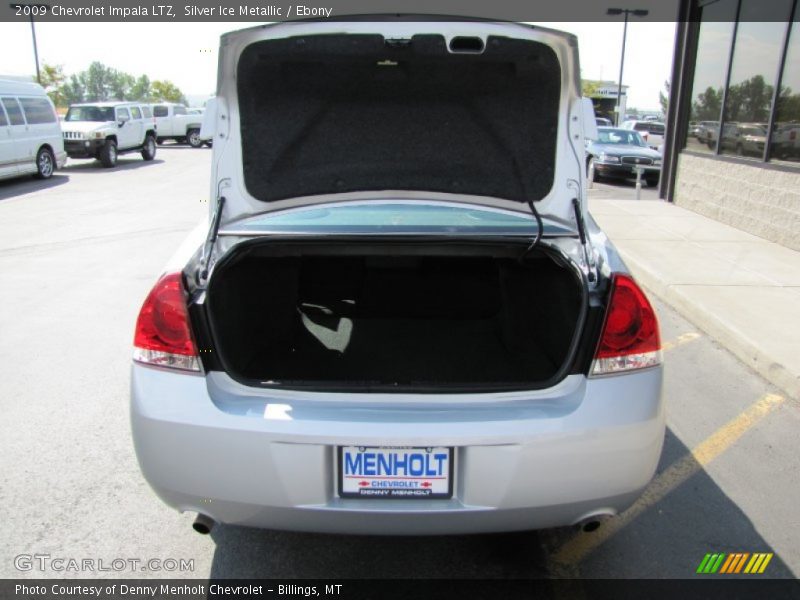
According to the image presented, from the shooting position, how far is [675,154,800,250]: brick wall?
816 cm

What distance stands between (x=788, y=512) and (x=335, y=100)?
2.65 meters

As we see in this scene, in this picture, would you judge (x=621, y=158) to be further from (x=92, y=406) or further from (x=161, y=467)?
(x=161, y=467)

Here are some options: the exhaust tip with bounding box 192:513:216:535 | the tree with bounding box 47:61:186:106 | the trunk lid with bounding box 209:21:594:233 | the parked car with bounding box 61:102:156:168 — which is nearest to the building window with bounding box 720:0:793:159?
the trunk lid with bounding box 209:21:594:233

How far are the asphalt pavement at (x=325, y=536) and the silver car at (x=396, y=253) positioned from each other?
0.52 m

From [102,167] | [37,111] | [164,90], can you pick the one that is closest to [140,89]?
[164,90]

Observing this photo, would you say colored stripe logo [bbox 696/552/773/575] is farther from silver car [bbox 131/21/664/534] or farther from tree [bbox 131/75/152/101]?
tree [bbox 131/75/152/101]

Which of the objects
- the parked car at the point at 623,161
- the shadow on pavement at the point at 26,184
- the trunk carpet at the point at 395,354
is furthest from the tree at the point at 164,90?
the trunk carpet at the point at 395,354

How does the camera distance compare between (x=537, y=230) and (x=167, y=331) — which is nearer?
(x=167, y=331)

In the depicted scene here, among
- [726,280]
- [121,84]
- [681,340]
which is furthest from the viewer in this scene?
[121,84]

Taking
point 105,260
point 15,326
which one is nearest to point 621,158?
point 105,260

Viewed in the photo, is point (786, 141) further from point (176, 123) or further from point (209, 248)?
point (176, 123)

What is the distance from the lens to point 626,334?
226 cm

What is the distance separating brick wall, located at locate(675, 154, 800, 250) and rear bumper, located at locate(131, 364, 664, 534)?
284 inches

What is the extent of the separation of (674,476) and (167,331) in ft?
8.12
